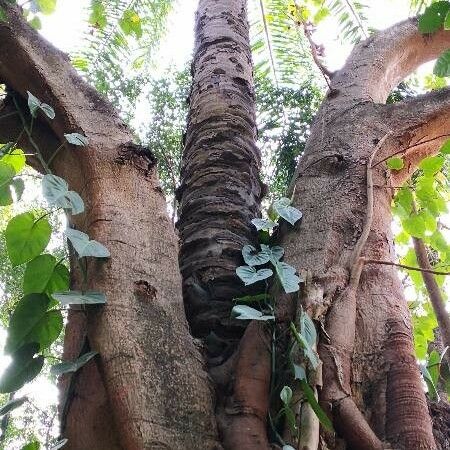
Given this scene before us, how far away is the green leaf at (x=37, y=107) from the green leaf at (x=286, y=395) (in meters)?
0.73

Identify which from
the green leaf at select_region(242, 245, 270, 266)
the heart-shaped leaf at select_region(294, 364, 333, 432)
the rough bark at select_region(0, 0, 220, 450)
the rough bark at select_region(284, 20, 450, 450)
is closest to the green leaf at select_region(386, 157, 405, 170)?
the rough bark at select_region(284, 20, 450, 450)

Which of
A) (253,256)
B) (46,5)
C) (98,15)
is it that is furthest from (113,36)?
(253,256)

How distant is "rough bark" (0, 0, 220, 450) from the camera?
0.90 metres

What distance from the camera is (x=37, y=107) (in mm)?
1261

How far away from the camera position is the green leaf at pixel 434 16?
1.28 m

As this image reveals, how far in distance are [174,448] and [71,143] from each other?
2.18 feet

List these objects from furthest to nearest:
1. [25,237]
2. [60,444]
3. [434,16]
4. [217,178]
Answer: [217,178], [434,16], [25,237], [60,444]

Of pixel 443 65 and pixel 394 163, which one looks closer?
pixel 443 65

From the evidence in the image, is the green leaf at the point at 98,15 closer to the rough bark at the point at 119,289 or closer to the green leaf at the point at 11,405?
the rough bark at the point at 119,289

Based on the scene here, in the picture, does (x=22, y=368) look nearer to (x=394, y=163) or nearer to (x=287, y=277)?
(x=287, y=277)

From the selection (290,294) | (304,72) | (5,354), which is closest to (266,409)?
(290,294)

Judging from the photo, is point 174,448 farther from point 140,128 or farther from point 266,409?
point 140,128

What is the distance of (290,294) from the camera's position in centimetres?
115

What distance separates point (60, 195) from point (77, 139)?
0.65 ft
